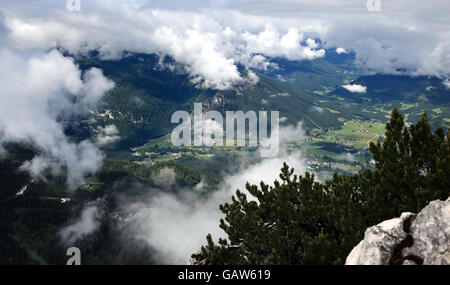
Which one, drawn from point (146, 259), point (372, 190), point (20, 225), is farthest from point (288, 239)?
point (20, 225)

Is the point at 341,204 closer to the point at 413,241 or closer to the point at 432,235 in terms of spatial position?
the point at 413,241

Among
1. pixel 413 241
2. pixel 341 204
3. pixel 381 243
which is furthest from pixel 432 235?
pixel 341 204

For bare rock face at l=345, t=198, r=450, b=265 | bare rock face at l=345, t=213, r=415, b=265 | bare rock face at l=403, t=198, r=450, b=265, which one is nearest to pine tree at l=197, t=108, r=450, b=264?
bare rock face at l=345, t=213, r=415, b=265

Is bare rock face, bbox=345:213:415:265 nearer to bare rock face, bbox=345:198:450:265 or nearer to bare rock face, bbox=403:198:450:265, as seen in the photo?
bare rock face, bbox=345:198:450:265

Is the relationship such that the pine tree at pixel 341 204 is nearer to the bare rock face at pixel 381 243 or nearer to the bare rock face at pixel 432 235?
the bare rock face at pixel 381 243

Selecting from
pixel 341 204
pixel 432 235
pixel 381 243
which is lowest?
pixel 341 204

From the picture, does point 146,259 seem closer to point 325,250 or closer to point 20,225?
point 20,225

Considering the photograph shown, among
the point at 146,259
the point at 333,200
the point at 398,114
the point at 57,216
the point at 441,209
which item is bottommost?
the point at 146,259
